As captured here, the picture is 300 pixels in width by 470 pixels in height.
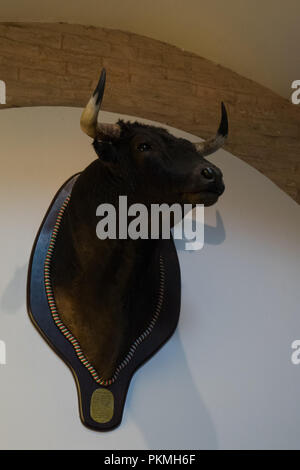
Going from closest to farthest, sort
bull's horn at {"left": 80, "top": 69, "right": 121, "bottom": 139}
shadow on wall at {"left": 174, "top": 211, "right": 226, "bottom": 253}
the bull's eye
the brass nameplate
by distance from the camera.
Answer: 1. bull's horn at {"left": 80, "top": 69, "right": 121, "bottom": 139}
2. the bull's eye
3. the brass nameplate
4. shadow on wall at {"left": 174, "top": 211, "right": 226, "bottom": 253}

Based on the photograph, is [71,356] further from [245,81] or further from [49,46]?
[245,81]

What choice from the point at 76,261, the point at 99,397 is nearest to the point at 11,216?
the point at 76,261

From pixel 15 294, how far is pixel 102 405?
0.51 meters

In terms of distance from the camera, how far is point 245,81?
11.1ft

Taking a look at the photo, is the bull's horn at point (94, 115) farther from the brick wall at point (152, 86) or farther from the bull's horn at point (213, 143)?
the brick wall at point (152, 86)

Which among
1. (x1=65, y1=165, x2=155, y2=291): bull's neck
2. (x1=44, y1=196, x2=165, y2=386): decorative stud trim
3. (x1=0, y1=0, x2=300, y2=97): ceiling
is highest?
(x1=0, y1=0, x2=300, y2=97): ceiling

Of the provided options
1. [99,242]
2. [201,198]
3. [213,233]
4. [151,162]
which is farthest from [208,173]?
[213,233]

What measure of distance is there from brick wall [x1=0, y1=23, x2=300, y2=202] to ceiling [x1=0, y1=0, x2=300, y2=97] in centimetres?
5

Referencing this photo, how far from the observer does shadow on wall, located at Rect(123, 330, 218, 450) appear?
2.51 metres

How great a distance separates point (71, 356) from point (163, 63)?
146cm

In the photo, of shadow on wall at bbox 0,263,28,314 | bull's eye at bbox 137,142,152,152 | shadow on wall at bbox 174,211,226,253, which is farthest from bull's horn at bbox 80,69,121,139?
shadow on wall at bbox 174,211,226,253

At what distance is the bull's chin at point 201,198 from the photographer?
217cm

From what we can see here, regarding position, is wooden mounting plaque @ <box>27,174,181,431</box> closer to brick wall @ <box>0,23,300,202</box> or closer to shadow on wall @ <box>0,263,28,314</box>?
shadow on wall @ <box>0,263,28,314</box>

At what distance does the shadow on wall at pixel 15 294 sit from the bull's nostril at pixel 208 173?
2.67 ft
